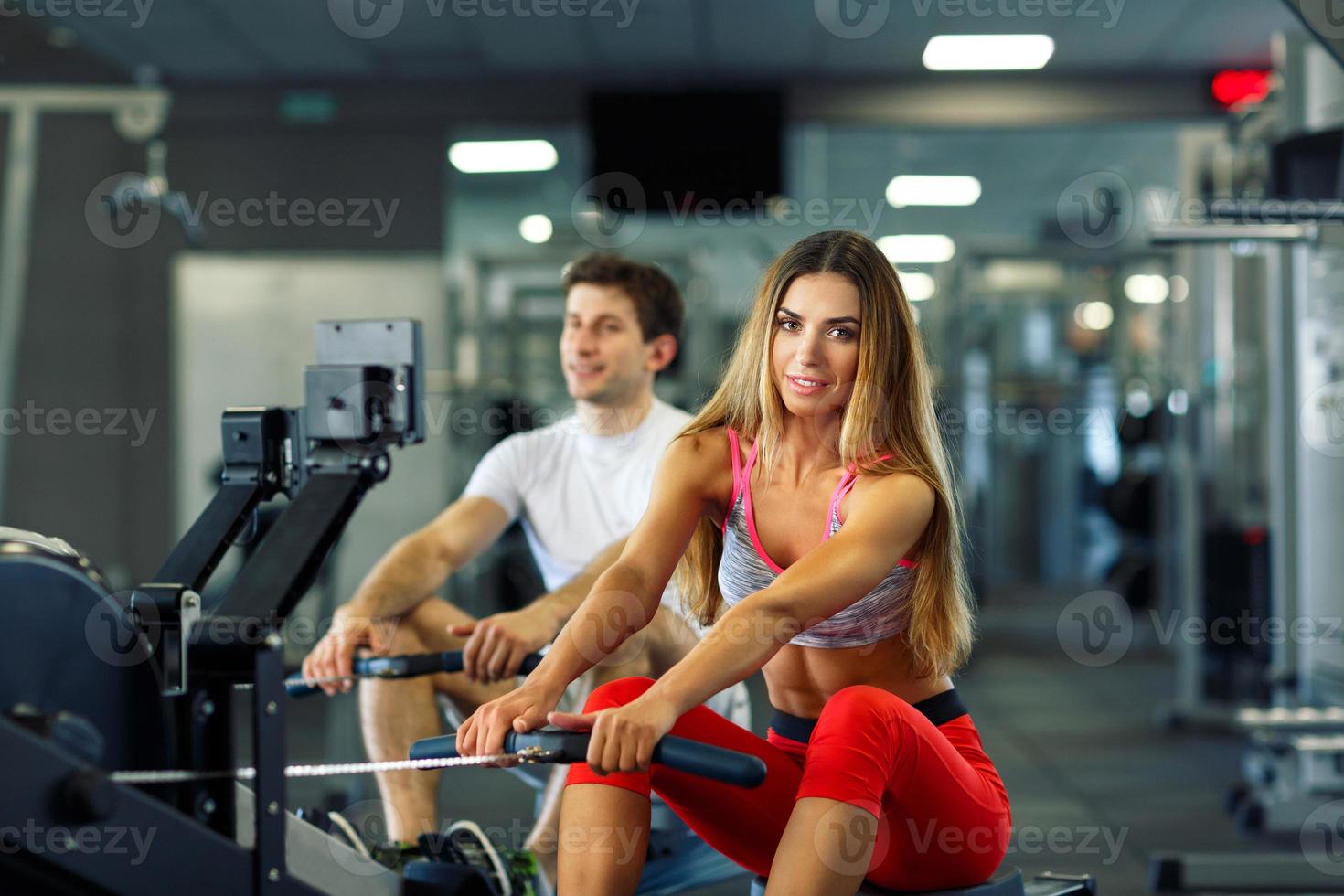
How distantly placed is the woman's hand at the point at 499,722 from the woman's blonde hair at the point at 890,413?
46 centimetres

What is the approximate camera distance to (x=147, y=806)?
42.6 inches

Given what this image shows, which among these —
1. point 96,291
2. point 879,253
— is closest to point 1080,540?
point 96,291

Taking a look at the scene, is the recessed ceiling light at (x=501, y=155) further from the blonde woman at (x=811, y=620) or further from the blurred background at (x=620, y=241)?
the blonde woman at (x=811, y=620)

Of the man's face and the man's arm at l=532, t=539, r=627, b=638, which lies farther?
the man's face

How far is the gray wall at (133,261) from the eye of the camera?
Result: 626cm

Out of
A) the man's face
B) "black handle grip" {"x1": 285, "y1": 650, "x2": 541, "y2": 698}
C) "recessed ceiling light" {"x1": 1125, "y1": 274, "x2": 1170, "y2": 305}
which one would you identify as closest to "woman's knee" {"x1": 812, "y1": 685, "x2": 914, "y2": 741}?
"black handle grip" {"x1": 285, "y1": 650, "x2": 541, "y2": 698}

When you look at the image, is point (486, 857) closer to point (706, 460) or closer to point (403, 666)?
point (403, 666)

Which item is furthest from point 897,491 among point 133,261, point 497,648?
point 133,261

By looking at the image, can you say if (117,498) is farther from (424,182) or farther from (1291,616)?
(1291,616)

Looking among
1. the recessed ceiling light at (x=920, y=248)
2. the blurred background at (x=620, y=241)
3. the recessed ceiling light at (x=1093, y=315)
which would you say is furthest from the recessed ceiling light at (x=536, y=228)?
the recessed ceiling light at (x=1093, y=315)

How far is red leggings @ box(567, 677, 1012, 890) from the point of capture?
1.30 metres

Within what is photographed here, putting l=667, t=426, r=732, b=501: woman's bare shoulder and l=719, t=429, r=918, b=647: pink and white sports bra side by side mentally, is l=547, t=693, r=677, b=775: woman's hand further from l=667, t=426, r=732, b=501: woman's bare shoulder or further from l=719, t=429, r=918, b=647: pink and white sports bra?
l=667, t=426, r=732, b=501: woman's bare shoulder

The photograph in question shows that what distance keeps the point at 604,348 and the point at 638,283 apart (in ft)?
0.53

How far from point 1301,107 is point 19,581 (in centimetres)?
364
